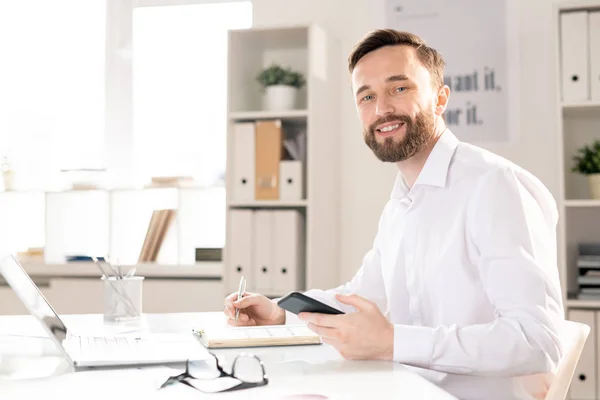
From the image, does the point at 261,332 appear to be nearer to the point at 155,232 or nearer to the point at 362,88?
the point at 362,88

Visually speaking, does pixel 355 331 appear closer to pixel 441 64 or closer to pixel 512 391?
pixel 512 391

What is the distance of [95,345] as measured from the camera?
4.38ft

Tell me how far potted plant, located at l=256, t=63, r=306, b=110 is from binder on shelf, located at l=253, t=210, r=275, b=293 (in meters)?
0.51

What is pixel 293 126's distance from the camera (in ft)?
11.4

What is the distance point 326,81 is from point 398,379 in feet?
8.12

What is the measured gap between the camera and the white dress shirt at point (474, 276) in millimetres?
1272

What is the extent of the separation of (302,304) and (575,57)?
220 cm

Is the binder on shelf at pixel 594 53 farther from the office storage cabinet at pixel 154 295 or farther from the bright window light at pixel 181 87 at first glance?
the office storage cabinet at pixel 154 295

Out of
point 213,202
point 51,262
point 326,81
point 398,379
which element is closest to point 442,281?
point 398,379

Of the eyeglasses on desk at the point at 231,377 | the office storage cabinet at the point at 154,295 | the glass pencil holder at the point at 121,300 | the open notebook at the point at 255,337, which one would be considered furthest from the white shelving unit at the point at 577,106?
Result: the eyeglasses on desk at the point at 231,377

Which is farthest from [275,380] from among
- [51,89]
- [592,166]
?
[51,89]

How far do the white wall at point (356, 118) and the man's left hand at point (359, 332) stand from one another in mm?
2137

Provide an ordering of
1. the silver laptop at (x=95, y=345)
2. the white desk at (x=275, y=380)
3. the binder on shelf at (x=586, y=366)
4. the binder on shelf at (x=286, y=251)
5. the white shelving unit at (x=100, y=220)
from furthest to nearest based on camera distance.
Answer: the white shelving unit at (x=100, y=220) < the binder on shelf at (x=286, y=251) < the binder on shelf at (x=586, y=366) < the silver laptop at (x=95, y=345) < the white desk at (x=275, y=380)

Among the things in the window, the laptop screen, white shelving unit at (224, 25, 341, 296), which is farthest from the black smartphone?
the window
